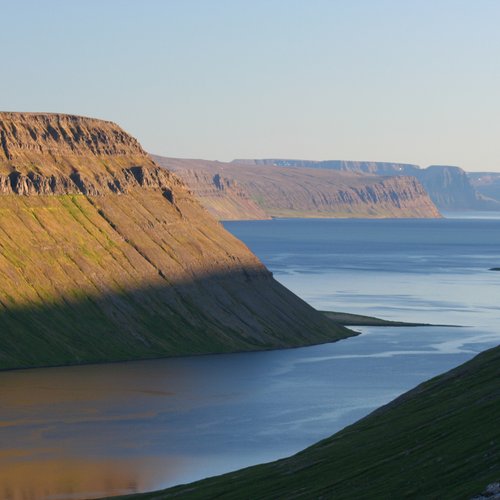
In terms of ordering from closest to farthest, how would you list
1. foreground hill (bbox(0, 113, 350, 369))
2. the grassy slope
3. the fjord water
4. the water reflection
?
the water reflection
the fjord water
the grassy slope
foreground hill (bbox(0, 113, 350, 369))

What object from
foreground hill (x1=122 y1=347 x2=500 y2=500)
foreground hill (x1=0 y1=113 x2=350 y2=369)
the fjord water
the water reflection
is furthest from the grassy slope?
foreground hill (x1=122 y1=347 x2=500 y2=500)

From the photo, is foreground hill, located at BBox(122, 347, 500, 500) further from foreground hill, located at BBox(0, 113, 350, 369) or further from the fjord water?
foreground hill, located at BBox(0, 113, 350, 369)

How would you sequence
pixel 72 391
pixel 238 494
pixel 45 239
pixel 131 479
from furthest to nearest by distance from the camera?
pixel 45 239 → pixel 72 391 → pixel 131 479 → pixel 238 494

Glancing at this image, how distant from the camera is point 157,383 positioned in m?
151

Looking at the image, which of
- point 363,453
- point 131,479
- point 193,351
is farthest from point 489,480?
point 193,351

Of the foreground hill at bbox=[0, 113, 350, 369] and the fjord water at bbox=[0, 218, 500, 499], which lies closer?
the fjord water at bbox=[0, 218, 500, 499]

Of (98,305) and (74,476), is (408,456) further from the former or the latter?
(98,305)

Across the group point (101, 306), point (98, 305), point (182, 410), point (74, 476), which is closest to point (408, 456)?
point (74, 476)

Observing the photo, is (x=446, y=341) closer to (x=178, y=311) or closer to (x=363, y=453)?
(x=178, y=311)

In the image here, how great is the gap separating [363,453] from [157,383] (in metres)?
69.1

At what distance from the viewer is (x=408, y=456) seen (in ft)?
251

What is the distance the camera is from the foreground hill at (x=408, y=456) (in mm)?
66812

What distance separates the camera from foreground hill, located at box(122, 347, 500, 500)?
219ft

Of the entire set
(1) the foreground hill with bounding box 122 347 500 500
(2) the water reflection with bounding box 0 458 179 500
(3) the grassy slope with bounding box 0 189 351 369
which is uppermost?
(3) the grassy slope with bounding box 0 189 351 369
